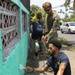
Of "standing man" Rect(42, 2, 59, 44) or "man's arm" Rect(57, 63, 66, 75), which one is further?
"standing man" Rect(42, 2, 59, 44)

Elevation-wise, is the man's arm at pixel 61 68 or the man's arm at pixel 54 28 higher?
the man's arm at pixel 54 28

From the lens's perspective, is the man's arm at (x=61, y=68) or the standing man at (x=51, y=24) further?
the standing man at (x=51, y=24)

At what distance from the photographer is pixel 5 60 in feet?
12.5

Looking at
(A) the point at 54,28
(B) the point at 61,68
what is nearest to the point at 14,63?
(B) the point at 61,68

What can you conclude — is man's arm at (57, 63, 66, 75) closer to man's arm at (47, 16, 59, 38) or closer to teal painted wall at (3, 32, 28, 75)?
teal painted wall at (3, 32, 28, 75)

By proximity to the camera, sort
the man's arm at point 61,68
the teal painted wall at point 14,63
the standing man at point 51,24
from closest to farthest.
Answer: the teal painted wall at point 14,63
the man's arm at point 61,68
the standing man at point 51,24

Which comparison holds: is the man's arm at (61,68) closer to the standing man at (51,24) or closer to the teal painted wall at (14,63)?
the teal painted wall at (14,63)

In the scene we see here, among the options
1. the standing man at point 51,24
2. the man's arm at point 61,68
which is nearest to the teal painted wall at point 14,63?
the man's arm at point 61,68

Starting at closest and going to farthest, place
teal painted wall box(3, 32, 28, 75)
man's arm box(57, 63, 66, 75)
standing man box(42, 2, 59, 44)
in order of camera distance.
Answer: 1. teal painted wall box(3, 32, 28, 75)
2. man's arm box(57, 63, 66, 75)
3. standing man box(42, 2, 59, 44)

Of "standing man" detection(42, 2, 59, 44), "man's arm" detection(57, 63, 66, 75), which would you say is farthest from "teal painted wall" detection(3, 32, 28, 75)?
"standing man" detection(42, 2, 59, 44)

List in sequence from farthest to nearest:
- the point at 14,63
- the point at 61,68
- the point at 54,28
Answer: the point at 54,28 → the point at 14,63 → the point at 61,68

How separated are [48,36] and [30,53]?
189 inches

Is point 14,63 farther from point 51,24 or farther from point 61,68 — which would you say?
point 51,24

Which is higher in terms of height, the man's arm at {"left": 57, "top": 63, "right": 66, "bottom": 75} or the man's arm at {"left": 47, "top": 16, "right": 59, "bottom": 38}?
the man's arm at {"left": 47, "top": 16, "right": 59, "bottom": 38}
